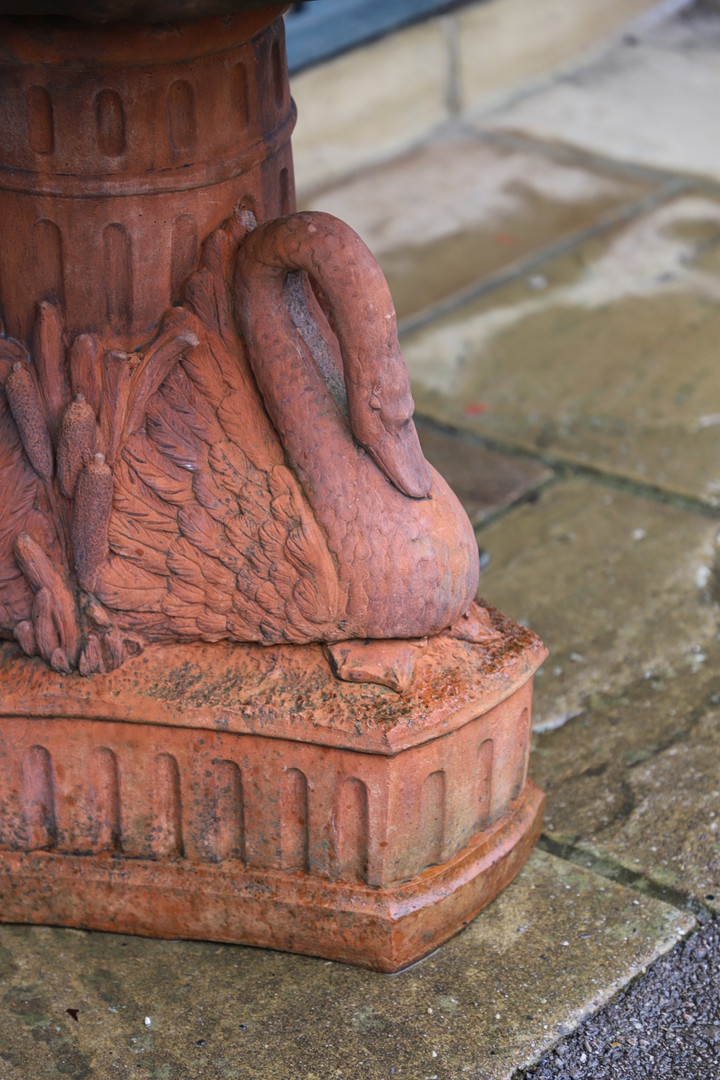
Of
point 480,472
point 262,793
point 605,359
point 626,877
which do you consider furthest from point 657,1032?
point 605,359

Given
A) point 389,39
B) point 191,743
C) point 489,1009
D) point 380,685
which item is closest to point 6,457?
point 191,743

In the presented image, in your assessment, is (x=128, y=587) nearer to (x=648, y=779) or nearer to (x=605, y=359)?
(x=648, y=779)

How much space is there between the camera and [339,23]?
15.2 feet

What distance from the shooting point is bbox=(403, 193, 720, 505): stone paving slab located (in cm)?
335

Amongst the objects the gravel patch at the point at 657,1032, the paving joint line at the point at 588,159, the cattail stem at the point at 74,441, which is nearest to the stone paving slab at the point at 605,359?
the paving joint line at the point at 588,159

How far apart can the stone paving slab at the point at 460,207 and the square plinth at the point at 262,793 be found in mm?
2186

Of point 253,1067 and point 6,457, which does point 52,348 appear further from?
point 253,1067

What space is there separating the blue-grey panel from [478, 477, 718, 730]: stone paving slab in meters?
2.07

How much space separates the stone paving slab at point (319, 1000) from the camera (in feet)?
6.00

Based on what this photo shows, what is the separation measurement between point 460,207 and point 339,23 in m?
0.76

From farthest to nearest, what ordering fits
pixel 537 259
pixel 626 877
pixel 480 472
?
1. pixel 537 259
2. pixel 480 472
3. pixel 626 877

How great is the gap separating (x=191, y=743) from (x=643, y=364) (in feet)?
7.07

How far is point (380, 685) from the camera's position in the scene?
1.90m

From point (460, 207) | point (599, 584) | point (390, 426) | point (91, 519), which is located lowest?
point (599, 584)
